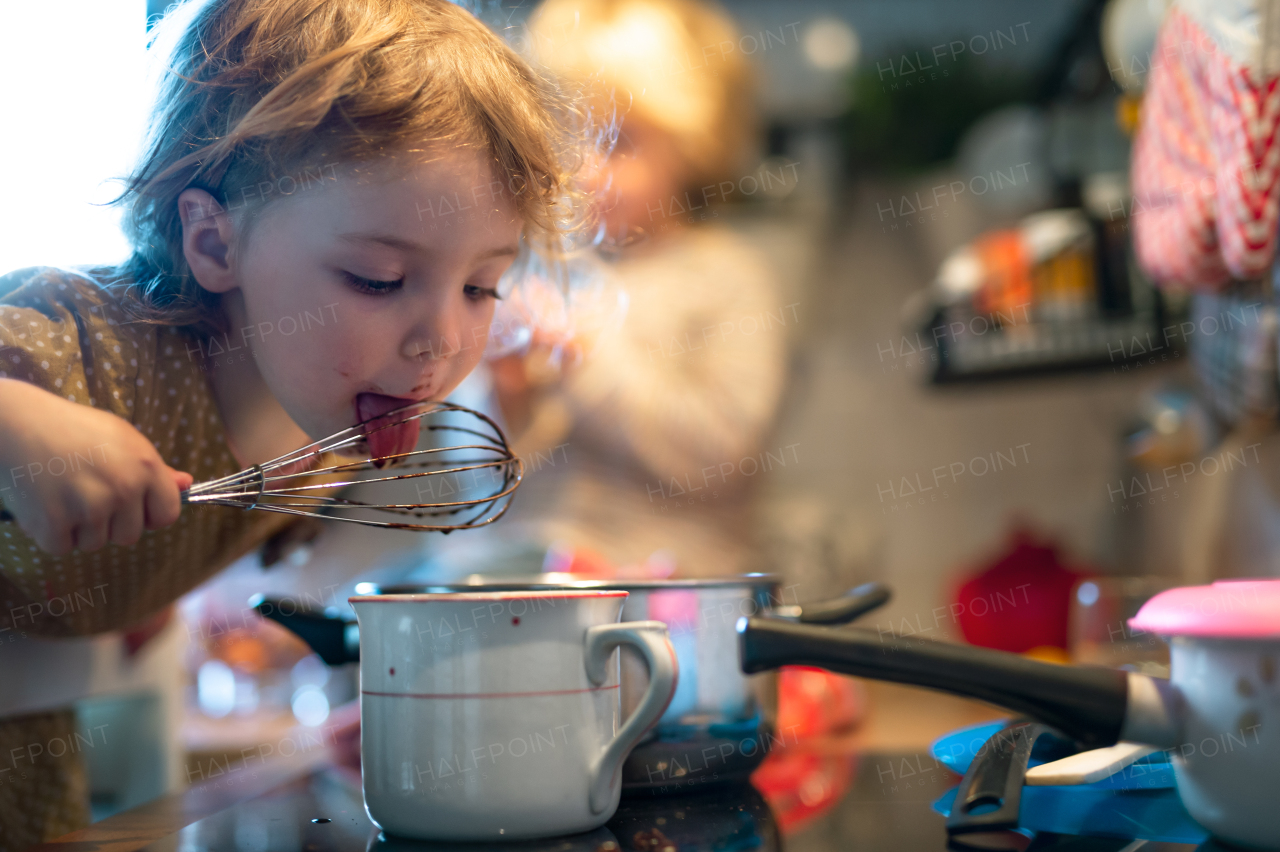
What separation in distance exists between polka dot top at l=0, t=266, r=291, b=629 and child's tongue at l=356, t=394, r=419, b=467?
9 cm

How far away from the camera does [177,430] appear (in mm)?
416

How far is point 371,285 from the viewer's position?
14.1 inches

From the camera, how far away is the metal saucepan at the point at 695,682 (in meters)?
0.39

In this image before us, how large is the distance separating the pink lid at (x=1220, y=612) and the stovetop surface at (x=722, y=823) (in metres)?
0.08

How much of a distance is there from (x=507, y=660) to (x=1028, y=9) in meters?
1.49

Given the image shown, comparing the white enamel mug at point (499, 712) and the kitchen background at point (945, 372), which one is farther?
the kitchen background at point (945, 372)

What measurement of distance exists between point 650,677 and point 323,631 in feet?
0.66

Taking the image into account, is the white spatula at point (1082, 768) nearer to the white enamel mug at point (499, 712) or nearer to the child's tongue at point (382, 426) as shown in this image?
the white enamel mug at point (499, 712)

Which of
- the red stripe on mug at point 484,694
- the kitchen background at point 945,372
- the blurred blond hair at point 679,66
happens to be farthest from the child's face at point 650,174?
the red stripe on mug at point 484,694

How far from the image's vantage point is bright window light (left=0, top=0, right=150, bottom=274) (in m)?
0.39

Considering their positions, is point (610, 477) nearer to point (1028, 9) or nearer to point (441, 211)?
point (441, 211)

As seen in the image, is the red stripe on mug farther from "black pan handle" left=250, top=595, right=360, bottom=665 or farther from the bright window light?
the bright window light

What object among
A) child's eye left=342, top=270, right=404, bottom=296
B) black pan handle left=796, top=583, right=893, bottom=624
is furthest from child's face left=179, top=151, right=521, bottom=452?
black pan handle left=796, top=583, right=893, bottom=624

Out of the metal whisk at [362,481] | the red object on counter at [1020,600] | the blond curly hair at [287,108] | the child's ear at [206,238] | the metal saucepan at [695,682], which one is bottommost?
the red object on counter at [1020,600]
